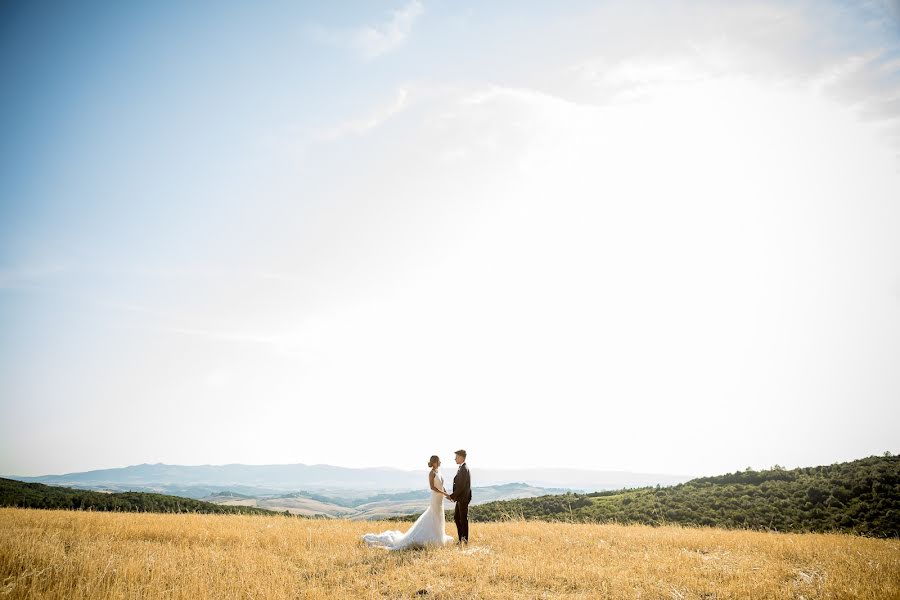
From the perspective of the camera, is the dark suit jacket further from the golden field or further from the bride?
the golden field

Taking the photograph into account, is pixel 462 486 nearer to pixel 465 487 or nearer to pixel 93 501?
pixel 465 487

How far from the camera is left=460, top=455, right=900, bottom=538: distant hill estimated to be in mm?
24812

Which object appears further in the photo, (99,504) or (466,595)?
(99,504)

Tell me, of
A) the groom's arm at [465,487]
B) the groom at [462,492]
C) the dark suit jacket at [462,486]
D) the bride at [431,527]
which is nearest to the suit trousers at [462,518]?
the groom at [462,492]

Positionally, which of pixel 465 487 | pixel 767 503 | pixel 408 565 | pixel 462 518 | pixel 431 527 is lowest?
pixel 767 503

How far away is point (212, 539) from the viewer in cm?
1451

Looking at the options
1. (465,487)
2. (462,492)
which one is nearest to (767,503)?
(465,487)

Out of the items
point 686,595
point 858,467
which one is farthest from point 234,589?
point 858,467

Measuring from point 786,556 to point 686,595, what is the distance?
237 inches

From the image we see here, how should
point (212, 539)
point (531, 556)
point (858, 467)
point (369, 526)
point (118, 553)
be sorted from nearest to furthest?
point (118, 553) → point (531, 556) → point (212, 539) → point (369, 526) → point (858, 467)

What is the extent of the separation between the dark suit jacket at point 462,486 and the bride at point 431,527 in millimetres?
352

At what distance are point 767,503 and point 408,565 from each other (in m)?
28.4

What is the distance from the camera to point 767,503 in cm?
2906

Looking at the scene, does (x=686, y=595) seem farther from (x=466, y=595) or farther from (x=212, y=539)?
(x=212, y=539)
